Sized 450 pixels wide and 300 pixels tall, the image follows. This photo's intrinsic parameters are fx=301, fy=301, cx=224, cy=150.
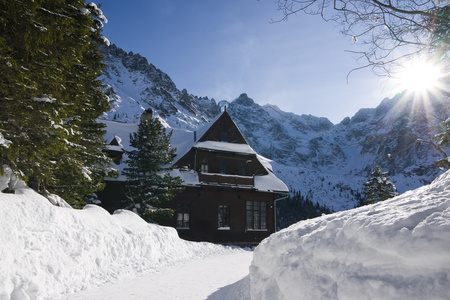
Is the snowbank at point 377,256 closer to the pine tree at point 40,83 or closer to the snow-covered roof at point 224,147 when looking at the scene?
the pine tree at point 40,83

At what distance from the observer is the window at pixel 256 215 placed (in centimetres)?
2442

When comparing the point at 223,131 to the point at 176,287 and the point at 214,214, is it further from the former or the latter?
the point at 176,287

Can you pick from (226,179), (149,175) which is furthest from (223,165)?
(149,175)

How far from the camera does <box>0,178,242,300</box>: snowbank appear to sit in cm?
596

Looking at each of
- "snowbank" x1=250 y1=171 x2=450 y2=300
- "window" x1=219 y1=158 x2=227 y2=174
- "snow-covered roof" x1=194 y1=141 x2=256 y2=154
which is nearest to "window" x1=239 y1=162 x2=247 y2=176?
"snow-covered roof" x1=194 y1=141 x2=256 y2=154

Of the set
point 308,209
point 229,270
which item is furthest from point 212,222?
point 308,209

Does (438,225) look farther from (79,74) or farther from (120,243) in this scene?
(79,74)

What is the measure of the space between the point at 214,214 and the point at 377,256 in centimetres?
2031

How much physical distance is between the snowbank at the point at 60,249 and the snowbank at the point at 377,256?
470 centimetres

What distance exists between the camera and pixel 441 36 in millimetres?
4301

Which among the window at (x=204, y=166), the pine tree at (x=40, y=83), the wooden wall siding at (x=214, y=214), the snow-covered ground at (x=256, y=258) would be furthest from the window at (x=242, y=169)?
the pine tree at (x=40, y=83)

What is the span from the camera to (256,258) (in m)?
5.48

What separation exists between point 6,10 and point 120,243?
7.39m

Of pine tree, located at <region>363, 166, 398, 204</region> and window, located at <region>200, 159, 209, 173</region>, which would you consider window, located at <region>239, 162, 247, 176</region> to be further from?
pine tree, located at <region>363, 166, 398, 204</region>
